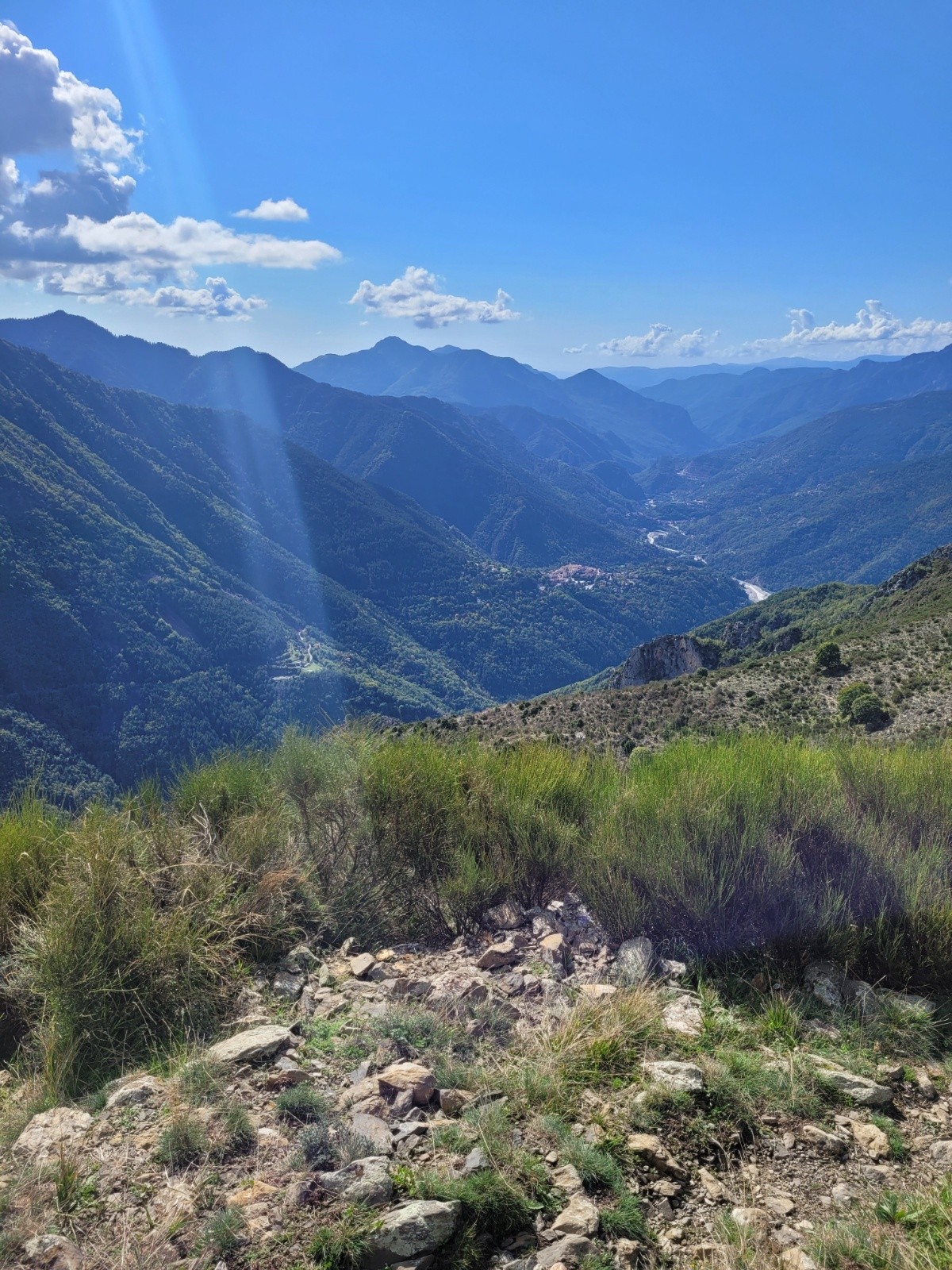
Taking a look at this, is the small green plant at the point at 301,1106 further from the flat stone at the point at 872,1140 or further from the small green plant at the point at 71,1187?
the flat stone at the point at 872,1140

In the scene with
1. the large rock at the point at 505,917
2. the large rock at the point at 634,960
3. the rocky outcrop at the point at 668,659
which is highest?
the large rock at the point at 634,960

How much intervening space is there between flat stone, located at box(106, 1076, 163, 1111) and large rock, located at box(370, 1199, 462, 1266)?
1405 mm

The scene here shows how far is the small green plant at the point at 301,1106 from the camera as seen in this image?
3125 millimetres

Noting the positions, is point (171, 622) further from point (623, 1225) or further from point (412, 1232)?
point (623, 1225)

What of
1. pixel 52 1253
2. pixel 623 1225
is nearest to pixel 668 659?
pixel 623 1225

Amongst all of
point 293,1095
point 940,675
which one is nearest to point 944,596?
point 940,675

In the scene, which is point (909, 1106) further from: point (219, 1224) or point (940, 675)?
point (940, 675)

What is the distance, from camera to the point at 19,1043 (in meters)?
3.98

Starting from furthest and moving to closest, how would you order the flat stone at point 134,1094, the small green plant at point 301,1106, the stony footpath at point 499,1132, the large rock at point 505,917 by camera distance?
the large rock at point 505,917
the flat stone at point 134,1094
the small green plant at point 301,1106
the stony footpath at point 499,1132

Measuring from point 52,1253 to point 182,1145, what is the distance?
525 mm

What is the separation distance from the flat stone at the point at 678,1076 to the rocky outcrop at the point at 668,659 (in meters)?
52.2

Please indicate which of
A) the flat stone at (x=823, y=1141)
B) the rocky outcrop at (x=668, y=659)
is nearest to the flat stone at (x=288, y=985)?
the flat stone at (x=823, y=1141)

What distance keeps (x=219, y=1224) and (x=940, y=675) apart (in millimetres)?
29666

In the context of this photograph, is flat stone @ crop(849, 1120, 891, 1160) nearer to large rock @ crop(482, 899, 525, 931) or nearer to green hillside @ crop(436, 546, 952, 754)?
large rock @ crop(482, 899, 525, 931)
